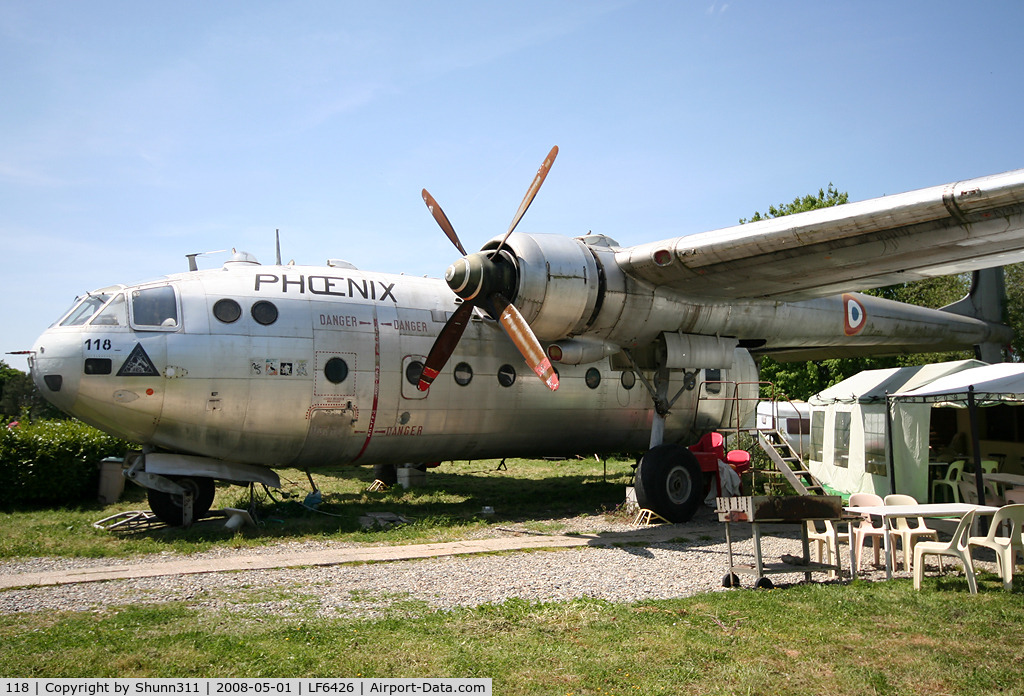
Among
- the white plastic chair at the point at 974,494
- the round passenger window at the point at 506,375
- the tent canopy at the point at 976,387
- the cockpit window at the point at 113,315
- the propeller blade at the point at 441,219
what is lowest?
the white plastic chair at the point at 974,494

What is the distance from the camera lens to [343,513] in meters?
13.8

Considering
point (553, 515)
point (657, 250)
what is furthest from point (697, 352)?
point (553, 515)

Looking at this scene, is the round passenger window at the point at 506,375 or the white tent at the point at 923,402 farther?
the round passenger window at the point at 506,375

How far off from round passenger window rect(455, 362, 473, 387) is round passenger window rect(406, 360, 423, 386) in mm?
748

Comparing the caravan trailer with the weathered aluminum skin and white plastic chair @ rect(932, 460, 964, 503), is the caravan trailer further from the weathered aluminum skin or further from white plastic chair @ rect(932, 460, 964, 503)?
the weathered aluminum skin

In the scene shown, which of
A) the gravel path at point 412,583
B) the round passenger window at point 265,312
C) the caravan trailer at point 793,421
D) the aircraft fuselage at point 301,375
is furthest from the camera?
the caravan trailer at point 793,421

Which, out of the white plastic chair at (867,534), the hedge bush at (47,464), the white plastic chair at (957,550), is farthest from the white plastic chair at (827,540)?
the hedge bush at (47,464)

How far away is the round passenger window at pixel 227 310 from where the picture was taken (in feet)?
39.2

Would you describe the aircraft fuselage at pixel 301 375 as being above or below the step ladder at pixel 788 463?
above

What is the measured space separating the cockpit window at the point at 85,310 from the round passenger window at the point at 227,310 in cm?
170

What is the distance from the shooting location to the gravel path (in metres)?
7.54

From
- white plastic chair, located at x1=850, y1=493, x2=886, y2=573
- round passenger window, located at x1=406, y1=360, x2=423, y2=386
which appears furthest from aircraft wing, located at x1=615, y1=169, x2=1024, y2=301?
round passenger window, located at x1=406, y1=360, x2=423, y2=386

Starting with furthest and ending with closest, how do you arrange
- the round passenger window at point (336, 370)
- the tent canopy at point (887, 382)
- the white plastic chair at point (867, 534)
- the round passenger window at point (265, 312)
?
the tent canopy at point (887, 382)
the round passenger window at point (336, 370)
the round passenger window at point (265, 312)
the white plastic chair at point (867, 534)

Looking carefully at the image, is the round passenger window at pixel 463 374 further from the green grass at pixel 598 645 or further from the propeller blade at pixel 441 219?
the green grass at pixel 598 645
